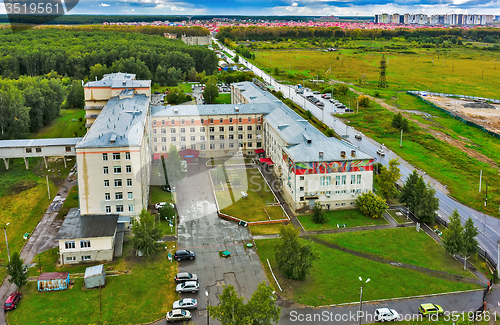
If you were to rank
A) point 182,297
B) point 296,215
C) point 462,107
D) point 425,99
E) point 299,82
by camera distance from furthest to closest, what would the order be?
point 299,82 → point 425,99 → point 462,107 → point 296,215 → point 182,297

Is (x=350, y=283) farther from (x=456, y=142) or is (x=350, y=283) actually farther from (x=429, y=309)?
(x=456, y=142)

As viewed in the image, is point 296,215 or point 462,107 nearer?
point 296,215

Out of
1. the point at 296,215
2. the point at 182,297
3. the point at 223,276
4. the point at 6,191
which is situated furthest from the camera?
the point at 6,191

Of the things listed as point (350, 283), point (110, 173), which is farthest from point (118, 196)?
point (350, 283)

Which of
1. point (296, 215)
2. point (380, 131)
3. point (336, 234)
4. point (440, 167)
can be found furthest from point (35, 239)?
point (380, 131)

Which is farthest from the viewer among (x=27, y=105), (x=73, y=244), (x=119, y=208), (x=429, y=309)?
(x=27, y=105)

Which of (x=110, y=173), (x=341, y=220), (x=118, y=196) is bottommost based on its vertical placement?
(x=341, y=220)

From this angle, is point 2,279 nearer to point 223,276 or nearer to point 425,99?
point 223,276

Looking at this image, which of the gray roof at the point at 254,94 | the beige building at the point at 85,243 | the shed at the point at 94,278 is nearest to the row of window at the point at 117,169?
the beige building at the point at 85,243
